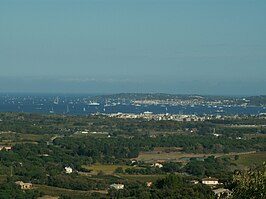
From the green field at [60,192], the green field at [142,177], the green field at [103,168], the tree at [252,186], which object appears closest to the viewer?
the tree at [252,186]

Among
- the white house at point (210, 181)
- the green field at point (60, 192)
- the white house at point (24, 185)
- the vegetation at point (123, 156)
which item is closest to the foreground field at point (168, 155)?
the vegetation at point (123, 156)

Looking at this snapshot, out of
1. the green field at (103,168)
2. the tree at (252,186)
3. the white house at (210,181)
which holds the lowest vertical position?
the green field at (103,168)

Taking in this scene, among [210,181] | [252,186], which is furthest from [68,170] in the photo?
[252,186]

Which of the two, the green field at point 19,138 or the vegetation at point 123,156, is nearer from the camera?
the vegetation at point 123,156

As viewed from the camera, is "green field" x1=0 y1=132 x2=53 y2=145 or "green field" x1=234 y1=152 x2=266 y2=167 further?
"green field" x1=0 y1=132 x2=53 y2=145

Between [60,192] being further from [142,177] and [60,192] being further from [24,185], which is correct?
[142,177]

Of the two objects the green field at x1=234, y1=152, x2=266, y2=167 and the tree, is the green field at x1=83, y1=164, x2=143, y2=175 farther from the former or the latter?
the tree

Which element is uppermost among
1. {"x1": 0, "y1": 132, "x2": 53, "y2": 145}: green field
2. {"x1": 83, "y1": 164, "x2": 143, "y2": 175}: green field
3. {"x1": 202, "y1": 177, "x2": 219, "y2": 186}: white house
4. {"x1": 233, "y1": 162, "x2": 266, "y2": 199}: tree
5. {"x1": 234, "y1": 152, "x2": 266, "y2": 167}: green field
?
{"x1": 233, "y1": 162, "x2": 266, "y2": 199}: tree

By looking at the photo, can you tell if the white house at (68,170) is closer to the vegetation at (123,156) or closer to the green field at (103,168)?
the vegetation at (123,156)

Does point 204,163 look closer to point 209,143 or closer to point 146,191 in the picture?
point 209,143

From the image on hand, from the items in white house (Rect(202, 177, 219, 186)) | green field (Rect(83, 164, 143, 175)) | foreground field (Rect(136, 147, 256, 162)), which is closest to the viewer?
white house (Rect(202, 177, 219, 186))

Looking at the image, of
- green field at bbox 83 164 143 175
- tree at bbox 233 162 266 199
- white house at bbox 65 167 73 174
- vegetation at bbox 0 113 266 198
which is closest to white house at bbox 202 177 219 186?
vegetation at bbox 0 113 266 198

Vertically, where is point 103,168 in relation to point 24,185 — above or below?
below
